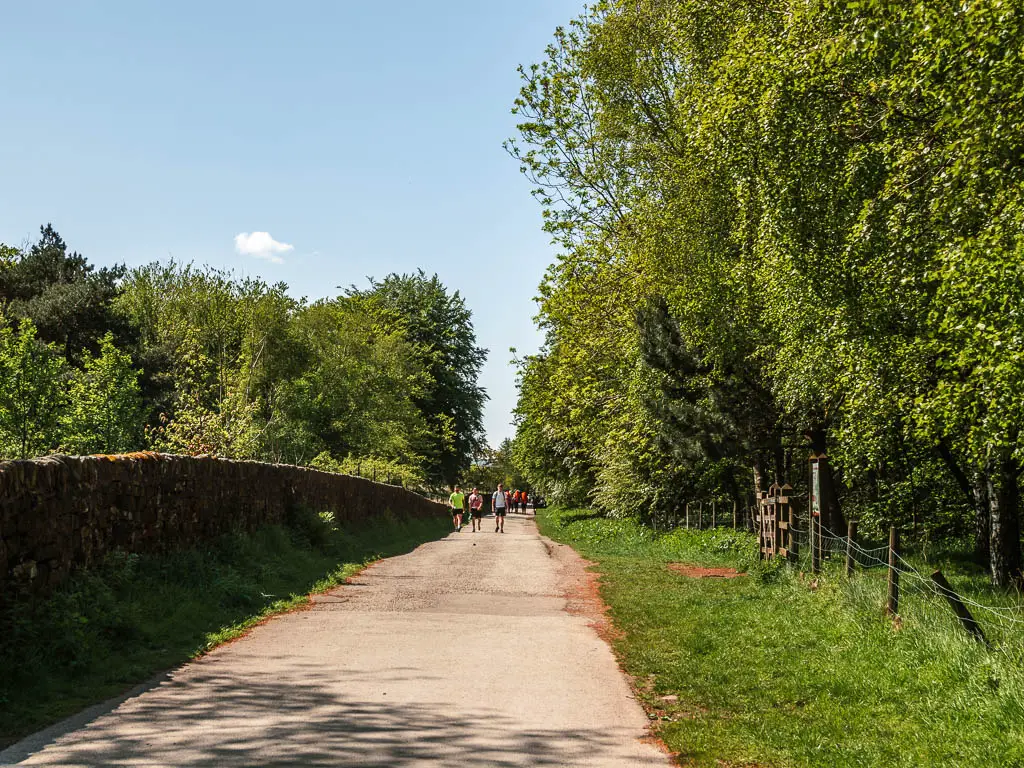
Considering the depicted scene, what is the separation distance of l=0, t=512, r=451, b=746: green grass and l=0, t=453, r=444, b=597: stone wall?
0.83ft

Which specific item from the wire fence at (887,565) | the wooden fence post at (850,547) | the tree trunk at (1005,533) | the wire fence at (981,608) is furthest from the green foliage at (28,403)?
the tree trunk at (1005,533)

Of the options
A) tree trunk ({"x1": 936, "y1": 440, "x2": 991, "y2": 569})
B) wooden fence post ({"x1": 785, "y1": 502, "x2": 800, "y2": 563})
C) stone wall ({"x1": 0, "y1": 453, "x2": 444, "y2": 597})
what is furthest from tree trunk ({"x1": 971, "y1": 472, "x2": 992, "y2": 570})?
stone wall ({"x1": 0, "y1": 453, "x2": 444, "y2": 597})

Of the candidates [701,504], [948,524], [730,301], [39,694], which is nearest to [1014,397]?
[39,694]

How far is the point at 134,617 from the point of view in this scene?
948cm

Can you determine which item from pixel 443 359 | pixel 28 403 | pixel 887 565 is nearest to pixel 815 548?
pixel 887 565

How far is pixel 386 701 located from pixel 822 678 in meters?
3.84

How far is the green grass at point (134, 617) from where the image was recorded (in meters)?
7.39

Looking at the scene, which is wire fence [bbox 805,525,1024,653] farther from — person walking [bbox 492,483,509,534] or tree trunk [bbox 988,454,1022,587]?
person walking [bbox 492,483,509,534]

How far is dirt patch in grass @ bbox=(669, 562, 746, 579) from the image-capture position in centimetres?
1908

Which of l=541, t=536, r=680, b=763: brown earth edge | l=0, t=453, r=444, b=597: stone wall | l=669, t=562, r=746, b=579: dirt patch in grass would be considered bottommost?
l=541, t=536, r=680, b=763: brown earth edge

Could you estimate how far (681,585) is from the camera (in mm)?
17016

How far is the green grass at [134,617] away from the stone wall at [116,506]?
25 cm

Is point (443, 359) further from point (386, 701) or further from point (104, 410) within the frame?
point (386, 701)

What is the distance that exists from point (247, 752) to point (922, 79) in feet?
31.5
